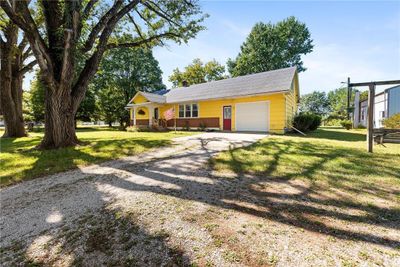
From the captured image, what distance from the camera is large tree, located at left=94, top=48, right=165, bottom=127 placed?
30.0m

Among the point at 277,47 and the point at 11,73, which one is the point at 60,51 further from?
the point at 277,47

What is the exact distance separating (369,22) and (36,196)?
47.1 feet

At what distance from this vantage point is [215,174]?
4.52 meters

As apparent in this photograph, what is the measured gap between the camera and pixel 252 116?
1509 cm

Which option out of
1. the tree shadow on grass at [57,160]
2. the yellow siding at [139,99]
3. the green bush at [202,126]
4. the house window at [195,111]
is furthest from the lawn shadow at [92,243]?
the yellow siding at [139,99]

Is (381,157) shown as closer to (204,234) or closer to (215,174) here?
(215,174)

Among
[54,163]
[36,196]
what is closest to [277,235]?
[36,196]

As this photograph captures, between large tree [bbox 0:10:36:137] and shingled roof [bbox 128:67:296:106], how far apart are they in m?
9.53

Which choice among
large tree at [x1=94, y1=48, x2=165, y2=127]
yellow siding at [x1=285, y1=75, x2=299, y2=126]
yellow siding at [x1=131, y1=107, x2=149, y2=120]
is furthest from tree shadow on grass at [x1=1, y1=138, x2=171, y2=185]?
large tree at [x1=94, y1=48, x2=165, y2=127]

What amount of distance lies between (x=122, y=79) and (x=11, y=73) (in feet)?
58.7

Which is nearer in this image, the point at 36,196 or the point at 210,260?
the point at 210,260

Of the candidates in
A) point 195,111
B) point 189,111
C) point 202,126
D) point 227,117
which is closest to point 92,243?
point 227,117

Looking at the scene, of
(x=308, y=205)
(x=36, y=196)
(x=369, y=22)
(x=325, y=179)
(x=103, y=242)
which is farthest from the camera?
(x=369, y=22)

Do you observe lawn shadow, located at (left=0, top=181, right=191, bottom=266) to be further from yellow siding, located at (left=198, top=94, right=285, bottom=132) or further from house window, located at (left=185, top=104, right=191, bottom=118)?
house window, located at (left=185, top=104, right=191, bottom=118)
